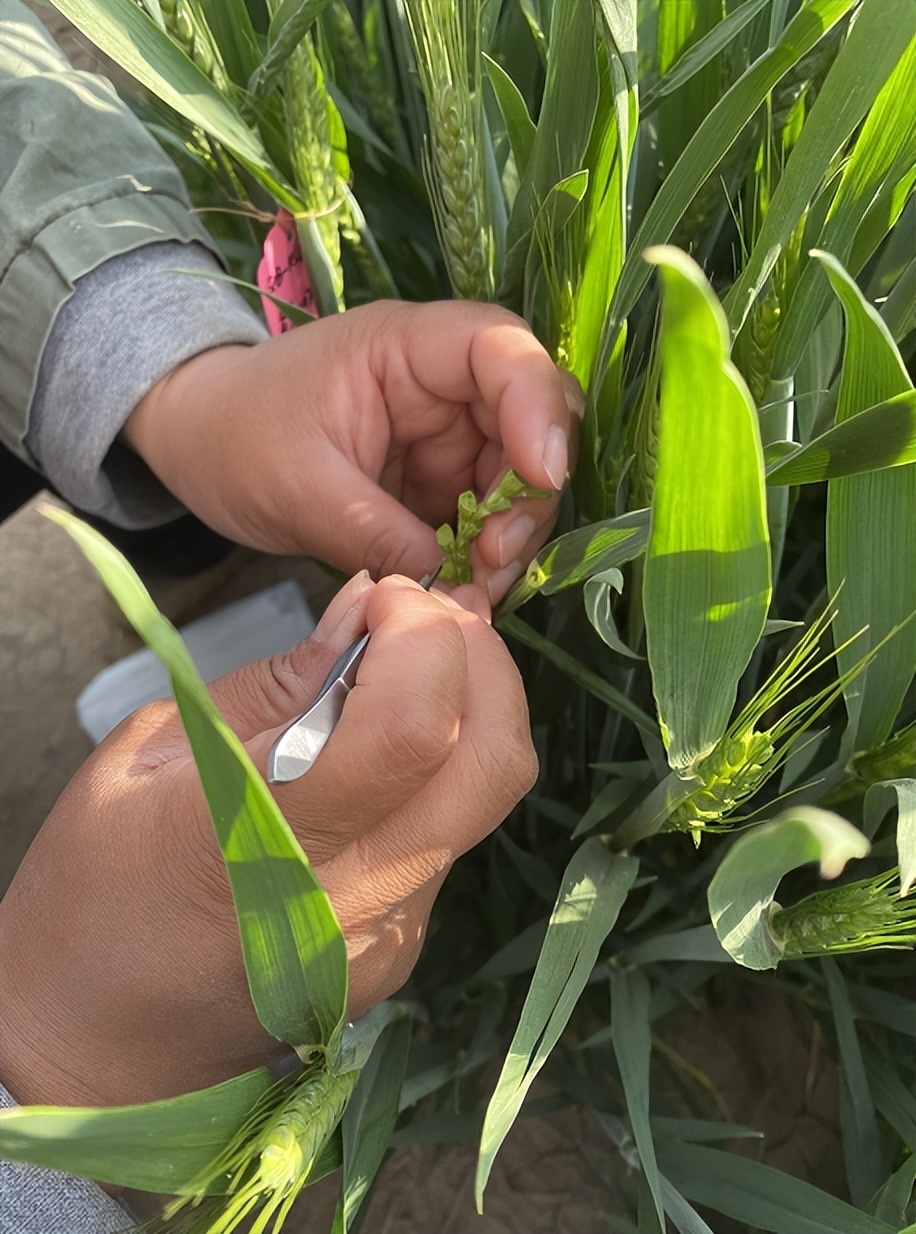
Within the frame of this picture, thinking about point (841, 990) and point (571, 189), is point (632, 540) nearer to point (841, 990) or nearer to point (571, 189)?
point (571, 189)

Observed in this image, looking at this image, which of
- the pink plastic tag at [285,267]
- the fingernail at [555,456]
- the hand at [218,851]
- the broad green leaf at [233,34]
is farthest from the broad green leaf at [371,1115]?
the broad green leaf at [233,34]

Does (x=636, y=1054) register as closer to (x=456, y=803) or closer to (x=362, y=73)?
(x=456, y=803)

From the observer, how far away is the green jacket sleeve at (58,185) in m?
0.52

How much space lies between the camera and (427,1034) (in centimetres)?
62

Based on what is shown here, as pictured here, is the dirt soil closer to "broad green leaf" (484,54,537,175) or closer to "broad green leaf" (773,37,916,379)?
"broad green leaf" (484,54,537,175)

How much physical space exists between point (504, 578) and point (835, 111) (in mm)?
209

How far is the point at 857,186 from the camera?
1.05 ft

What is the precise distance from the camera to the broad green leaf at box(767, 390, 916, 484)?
0.26 meters

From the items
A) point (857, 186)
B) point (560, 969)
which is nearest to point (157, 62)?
point (857, 186)

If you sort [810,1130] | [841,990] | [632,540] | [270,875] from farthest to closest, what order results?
[810,1130] → [841,990] → [632,540] → [270,875]

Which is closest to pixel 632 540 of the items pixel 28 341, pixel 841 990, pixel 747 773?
pixel 747 773

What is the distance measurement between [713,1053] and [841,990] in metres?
0.19

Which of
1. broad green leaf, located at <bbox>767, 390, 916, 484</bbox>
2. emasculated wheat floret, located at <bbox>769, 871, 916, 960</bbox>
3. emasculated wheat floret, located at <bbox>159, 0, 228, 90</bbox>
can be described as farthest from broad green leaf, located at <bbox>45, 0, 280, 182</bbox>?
emasculated wheat floret, located at <bbox>769, 871, 916, 960</bbox>

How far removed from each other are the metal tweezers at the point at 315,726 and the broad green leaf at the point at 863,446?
16 cm
